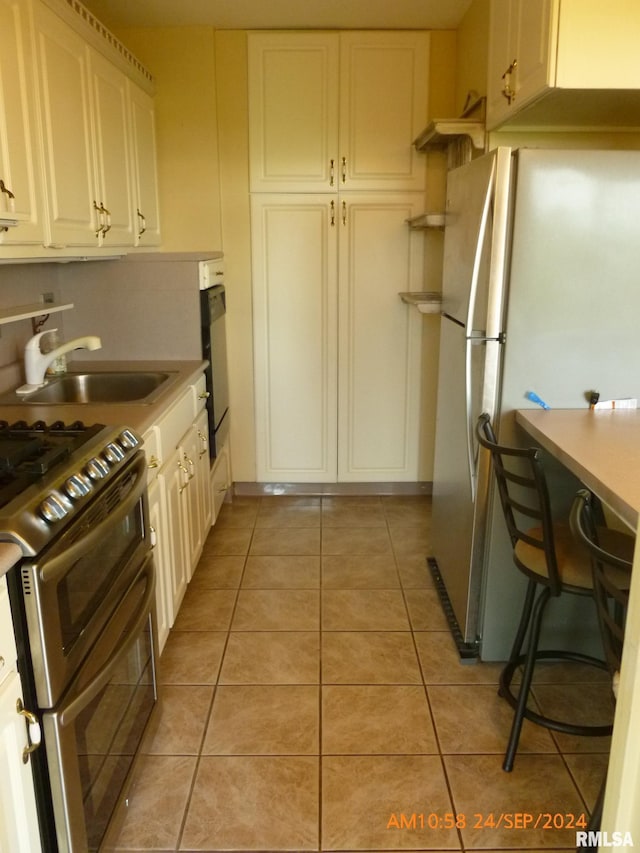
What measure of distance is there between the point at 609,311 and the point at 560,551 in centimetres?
75

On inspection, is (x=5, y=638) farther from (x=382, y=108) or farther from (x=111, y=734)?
(x=382, y=108)

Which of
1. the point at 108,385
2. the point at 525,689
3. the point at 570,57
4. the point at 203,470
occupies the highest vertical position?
the point at 570,57

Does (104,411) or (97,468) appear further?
(104,411)

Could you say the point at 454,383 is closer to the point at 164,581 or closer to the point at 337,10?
the point at 164,581

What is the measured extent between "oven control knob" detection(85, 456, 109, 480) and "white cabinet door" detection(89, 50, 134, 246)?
1224 millimetres

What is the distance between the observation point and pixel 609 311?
2.10 meters

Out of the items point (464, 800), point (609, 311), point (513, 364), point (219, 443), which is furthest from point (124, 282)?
point (464, 800)

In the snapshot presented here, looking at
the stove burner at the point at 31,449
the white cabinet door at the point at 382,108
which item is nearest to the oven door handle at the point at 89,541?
the stove burner at the point at 31,449

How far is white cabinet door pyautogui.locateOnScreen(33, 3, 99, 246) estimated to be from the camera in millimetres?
2035

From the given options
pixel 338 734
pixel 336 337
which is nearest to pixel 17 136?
pixel 338 734

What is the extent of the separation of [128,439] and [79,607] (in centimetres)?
52

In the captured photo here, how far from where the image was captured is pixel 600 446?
5.85 feet

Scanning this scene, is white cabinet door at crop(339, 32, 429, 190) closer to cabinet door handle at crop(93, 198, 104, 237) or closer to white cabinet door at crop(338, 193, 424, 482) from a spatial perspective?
white cabinet door at crop(338, 193, 424, 482)

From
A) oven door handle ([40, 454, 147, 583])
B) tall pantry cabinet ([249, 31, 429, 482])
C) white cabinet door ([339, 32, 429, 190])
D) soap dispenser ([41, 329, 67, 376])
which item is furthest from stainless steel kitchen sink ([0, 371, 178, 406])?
white cabinet door ([339, 32, 429, 190])
